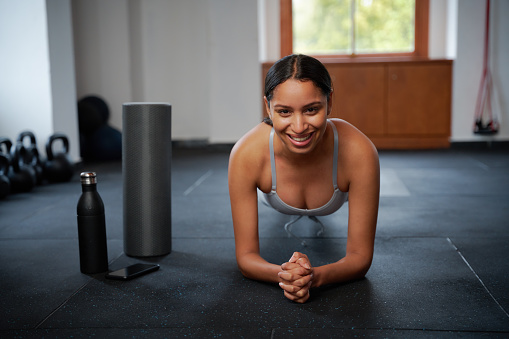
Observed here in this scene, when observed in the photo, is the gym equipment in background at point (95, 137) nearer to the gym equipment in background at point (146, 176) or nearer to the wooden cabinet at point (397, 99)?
the wooden cabinet at point (397, 99)

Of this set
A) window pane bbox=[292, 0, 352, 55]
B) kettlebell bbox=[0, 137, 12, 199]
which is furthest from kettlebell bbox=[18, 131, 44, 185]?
window pane bbox=[292, 0, 352, 55]

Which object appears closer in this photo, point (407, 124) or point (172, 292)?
point (172, 292)

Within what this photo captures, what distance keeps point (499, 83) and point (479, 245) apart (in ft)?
13.4

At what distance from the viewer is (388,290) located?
5.70ft

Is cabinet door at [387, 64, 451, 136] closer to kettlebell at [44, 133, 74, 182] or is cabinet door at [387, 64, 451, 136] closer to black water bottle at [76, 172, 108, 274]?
kettlebell at [44, 133, 74, 182]

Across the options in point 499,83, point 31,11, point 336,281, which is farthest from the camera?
point 499,83

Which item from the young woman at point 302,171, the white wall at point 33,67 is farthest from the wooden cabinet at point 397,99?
the young woman at point 302,171

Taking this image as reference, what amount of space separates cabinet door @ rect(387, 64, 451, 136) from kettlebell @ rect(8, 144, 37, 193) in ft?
12.9

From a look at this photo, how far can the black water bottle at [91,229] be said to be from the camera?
76.7 inches

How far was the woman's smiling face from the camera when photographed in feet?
5.15

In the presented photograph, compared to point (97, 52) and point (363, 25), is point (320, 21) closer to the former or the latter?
point (363, 25)

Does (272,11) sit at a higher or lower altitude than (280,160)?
higher

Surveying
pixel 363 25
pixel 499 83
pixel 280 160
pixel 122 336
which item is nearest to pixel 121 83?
pixel 363 25

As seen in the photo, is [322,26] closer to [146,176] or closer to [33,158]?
[33,158]
